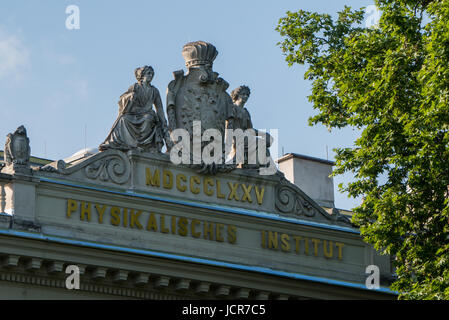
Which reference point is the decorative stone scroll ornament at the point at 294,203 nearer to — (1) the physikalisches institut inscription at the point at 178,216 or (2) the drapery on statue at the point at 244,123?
(1) the physikalisches institut inscription at the point at 178,216

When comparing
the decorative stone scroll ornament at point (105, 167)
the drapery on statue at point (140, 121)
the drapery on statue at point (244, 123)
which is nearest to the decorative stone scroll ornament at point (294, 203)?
the drapery on statue at point (244, 123)

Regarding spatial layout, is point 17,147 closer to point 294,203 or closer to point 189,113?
point 189,113

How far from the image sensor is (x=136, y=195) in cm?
4775

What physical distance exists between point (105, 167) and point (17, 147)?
2622 mm

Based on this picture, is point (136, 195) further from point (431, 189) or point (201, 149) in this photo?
→ point (431, 189)

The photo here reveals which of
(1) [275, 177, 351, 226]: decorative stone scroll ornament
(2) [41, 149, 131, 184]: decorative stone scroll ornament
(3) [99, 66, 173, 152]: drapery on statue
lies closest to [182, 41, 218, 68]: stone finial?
(3) [99, 66, 173, 152]: drapery on statue

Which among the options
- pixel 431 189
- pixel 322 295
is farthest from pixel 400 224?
pixel 322 295

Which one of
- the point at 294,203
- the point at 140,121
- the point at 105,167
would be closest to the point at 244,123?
the point at 294,203

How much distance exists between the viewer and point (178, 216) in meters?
48.5

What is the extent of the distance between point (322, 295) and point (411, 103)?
25.2ft

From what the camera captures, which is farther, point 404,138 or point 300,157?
point 300,157

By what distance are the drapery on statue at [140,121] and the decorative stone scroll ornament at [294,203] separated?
368 cm

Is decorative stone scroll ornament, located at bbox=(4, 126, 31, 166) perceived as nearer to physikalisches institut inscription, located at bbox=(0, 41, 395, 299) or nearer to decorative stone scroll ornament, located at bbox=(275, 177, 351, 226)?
physikalisches institut inscription, located at bbox=(0, 41, 395, 299)
